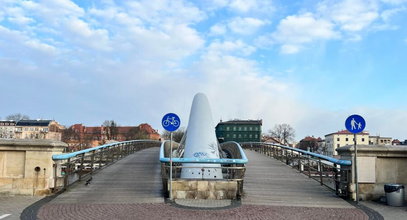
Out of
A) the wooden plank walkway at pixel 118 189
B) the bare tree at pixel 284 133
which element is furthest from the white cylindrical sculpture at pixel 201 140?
the bare tree at pixel 284 133

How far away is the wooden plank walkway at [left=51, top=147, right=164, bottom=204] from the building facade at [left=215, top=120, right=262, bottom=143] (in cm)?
9706

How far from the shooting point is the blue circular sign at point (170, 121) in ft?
34.0

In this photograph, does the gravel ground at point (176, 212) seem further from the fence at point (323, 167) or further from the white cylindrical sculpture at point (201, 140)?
the white cylindrical sculpture at point (201, 140)

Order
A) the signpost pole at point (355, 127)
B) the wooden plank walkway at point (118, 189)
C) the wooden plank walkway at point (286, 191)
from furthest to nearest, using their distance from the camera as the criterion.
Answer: the signpost pole at point (355, 127), the wooden plank walkway at point (286, 191), the wooden plank walkway at point (118, 189)

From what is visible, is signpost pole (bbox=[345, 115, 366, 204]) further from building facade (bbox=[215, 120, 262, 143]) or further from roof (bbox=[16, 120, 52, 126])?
roof (bbox=[16, 120, 52, 126])

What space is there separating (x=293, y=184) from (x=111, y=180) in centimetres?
646

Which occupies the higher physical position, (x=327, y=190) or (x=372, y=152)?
(x=372, y=152)

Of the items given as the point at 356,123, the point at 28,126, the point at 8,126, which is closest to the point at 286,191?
the point at 356,123

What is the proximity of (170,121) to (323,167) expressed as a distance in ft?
20.3

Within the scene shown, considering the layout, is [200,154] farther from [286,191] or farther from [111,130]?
[111,130]

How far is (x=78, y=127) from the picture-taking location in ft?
467

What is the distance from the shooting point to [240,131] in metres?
112

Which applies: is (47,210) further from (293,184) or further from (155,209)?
(293,184)

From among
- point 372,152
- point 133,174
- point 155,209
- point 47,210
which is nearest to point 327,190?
point 372,152
